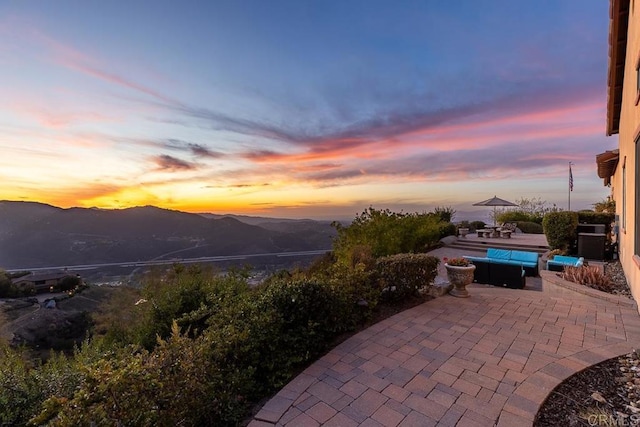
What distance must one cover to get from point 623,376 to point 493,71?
8.43 meters

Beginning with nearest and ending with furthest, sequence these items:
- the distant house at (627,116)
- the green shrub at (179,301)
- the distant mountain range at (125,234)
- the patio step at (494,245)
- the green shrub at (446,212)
Answer: the distant house at (627,116), the green shrub at (179,301), the patio step at (494,245), the green shrub at (446,212), the distant mountain range at (125,234)

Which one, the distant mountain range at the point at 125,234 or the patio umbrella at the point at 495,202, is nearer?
the patio umbrella at the point at 495,202

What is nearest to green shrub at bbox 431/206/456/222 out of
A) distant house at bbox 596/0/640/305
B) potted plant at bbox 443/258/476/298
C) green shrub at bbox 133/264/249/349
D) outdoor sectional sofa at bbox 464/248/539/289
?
distant house at bbox 596/0/640/305

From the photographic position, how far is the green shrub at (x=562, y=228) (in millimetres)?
10452

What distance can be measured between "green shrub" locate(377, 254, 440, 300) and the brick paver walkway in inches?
18.4

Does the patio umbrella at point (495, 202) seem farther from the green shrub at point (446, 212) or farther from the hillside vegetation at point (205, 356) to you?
the hillside vegetation at point (205, 356)

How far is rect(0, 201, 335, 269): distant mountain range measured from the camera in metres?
20.4

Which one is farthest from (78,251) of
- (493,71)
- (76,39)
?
(493,71)

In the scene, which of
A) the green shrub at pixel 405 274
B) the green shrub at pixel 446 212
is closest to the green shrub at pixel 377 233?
the green shrub at pixel 405 274

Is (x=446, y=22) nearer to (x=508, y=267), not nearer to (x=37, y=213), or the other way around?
(x=508, y=267)

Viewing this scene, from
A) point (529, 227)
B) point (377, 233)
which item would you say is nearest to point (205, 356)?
point (377, 233)

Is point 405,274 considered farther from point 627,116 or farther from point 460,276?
point 627,116

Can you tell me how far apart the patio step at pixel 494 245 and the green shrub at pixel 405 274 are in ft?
30.8

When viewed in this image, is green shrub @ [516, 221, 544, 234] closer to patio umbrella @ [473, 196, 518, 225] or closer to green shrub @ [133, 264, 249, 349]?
patio umbrella @ [473, 196, 518, 225]
